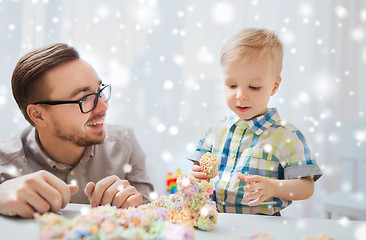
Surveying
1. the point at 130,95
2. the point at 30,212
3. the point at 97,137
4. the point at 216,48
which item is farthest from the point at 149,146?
Result: the point at 30,212

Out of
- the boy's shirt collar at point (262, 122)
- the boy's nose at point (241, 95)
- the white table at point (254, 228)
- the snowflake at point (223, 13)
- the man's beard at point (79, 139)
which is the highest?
the snowflake at point (223, 13)

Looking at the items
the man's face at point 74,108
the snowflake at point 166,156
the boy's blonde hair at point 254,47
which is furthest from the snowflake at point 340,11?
the man's face at point 74,108

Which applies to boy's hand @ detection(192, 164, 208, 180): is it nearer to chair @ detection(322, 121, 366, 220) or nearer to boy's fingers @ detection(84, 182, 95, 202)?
boy's fingers @ detection(84, 182, 95, 202)

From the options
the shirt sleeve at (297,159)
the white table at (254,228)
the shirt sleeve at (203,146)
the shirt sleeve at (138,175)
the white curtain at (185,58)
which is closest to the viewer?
the white table at (254,228)

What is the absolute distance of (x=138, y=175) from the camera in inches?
53.2

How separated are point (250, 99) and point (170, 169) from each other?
4.00ft

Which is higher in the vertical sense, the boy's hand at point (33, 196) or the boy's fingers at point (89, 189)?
the boy's hand at point (33, 196)

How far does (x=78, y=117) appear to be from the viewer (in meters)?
1.08

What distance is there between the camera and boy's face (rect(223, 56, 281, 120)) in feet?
2.90

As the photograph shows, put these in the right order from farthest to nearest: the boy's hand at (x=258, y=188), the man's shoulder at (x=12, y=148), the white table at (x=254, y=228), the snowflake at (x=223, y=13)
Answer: the snowflake at (x=223, y=13), the man's shoulder at (x=12, y=148), the boy's hand at (x=258, y=188), the white table at (x=254, y=228)

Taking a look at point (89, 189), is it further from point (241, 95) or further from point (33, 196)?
point (241, 95)

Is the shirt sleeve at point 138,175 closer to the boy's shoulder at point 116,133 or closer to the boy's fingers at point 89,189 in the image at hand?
the boy's shoulder at point 116,133

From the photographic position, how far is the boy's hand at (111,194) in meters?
0.83

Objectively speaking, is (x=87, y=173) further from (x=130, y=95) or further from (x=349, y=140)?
(x=349, y=140)
